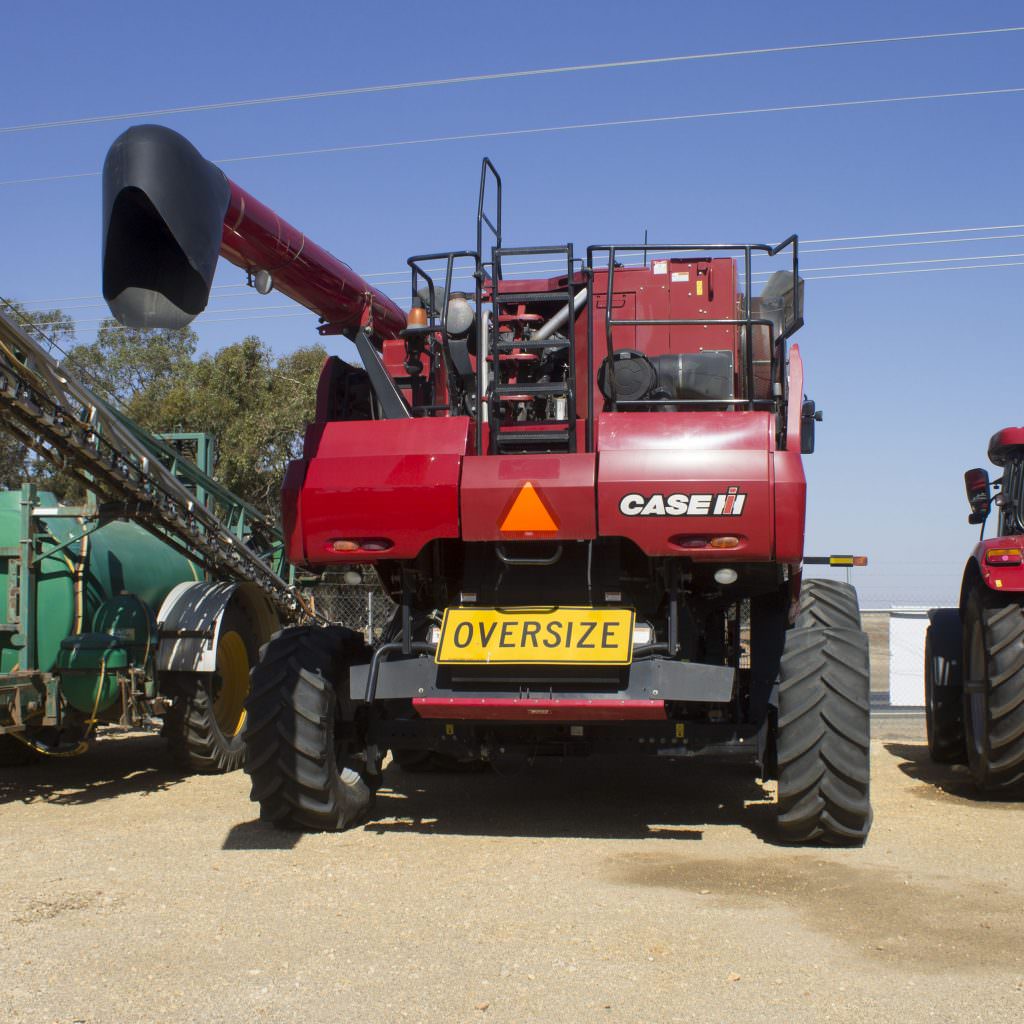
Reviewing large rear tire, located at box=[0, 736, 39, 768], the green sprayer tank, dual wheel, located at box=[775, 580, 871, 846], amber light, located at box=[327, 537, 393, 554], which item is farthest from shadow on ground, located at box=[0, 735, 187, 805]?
dual wheel, located at box=[775, 580, 871, 846]

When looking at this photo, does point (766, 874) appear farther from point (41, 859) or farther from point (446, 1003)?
point (41, 859)

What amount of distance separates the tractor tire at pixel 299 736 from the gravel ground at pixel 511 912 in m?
0.19

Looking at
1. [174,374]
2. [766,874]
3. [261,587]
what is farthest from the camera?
[174,374]

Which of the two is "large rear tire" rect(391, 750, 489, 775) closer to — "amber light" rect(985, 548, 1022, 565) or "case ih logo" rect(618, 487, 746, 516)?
"case ih logo" rect(618, 487, 746, 516)

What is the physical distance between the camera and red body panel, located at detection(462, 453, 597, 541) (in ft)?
22.5

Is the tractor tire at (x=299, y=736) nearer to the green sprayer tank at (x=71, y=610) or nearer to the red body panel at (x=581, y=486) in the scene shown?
the red body panel at (x=581, y=486)

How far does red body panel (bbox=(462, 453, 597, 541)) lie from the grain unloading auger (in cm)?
344

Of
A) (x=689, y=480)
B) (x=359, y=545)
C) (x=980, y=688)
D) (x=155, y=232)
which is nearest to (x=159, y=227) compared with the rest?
(x=155, y=232)

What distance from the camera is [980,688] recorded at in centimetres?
917

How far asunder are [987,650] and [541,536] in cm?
341

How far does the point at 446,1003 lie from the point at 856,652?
3609 mm

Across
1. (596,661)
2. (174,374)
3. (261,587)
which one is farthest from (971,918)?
(174,374)

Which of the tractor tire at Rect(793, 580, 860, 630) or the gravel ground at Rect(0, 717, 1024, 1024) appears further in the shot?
the tractor tire at Rect(793, 580, 860, 630)

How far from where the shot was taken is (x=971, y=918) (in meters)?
5.60
